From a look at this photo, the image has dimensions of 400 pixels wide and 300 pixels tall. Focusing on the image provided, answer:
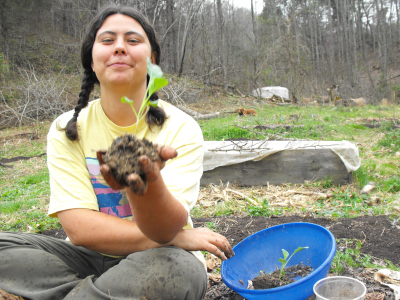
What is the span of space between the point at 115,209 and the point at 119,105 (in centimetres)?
52

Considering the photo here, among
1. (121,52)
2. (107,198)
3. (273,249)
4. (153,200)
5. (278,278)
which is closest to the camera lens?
(153,200)

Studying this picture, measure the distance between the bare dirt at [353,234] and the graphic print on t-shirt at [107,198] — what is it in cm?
73

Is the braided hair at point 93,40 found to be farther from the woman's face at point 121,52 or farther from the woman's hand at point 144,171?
the woman's hand at point 144,171

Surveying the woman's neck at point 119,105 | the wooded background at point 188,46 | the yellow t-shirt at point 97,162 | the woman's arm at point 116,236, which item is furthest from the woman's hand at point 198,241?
the wooded background at point 188,46

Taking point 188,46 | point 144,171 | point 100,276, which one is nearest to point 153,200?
point 144,171

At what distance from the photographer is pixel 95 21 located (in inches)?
63.9

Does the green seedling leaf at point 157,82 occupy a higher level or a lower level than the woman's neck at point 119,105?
higher

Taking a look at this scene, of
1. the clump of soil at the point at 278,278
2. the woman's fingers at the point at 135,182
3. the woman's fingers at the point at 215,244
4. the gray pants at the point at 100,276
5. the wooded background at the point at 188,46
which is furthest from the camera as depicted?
the wooded background at the point at 188,46

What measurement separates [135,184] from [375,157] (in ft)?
16.8

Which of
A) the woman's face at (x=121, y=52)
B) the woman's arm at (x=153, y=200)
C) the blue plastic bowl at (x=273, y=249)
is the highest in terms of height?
the woman's face at (x=121, y=52)

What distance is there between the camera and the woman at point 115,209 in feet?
4.18

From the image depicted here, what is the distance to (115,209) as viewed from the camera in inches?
63.0

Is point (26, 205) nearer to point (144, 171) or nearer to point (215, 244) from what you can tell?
point (215, 244)

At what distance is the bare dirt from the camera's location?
5.99 feet
